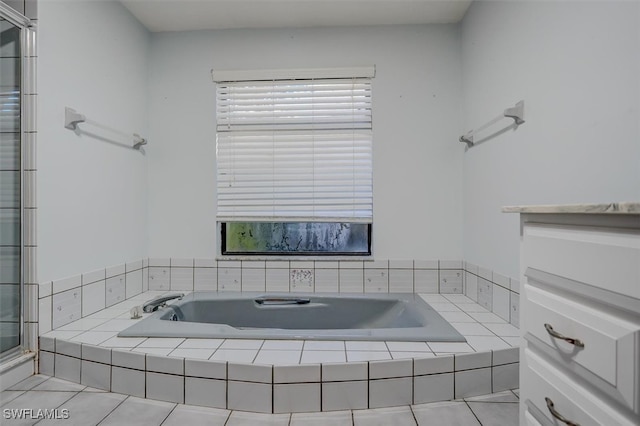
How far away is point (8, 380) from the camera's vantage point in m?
1.37

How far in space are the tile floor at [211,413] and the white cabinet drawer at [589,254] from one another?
734 millimetres

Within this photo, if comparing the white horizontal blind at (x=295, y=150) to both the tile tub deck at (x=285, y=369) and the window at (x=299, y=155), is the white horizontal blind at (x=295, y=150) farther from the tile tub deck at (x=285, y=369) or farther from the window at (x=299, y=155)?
A: the tile tub deck at (x=285, y=369)

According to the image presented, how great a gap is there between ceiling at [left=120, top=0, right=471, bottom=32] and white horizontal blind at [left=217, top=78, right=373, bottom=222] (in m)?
0.40

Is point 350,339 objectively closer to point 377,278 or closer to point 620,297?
point 377,278

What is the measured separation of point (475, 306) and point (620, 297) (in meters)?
1.45

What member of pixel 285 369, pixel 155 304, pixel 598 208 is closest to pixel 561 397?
pixel 598 208

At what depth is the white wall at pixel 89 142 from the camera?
5.05ft

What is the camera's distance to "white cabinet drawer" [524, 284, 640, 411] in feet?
1.80

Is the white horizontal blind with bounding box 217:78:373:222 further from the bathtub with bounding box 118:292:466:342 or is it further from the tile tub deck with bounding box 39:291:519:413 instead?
the tile tub deck with bounding box 39:291:519:413

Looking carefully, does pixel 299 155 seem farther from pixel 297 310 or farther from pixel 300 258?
pixel 297 310

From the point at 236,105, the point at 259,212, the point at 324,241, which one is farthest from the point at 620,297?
the point at 236,105

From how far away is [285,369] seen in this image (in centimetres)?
122

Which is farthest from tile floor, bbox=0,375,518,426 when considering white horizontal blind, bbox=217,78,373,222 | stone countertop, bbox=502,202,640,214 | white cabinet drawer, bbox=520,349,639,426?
white horizontal blind, bbox=217,78,373,222

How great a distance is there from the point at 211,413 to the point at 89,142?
1.57 meters
